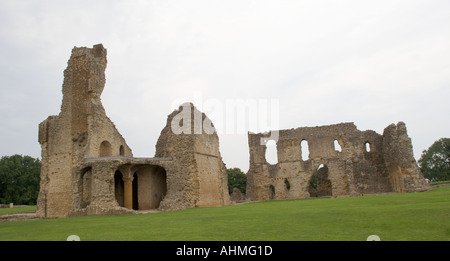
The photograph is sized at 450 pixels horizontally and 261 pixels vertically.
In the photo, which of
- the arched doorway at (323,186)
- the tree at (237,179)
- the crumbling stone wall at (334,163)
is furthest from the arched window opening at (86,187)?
the tree at (237,179)

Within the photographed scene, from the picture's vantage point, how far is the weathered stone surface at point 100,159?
2316cm

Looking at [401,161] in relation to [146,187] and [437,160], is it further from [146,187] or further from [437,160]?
[437,160]

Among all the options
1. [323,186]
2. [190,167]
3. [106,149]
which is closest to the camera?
[190,167]

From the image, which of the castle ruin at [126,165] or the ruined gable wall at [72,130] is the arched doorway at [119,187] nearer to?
the castle ruin at [126,165]

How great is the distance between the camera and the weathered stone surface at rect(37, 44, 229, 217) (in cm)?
2316

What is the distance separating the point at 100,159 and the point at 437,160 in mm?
51064

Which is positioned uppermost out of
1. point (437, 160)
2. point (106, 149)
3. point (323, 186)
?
point (106, 149)

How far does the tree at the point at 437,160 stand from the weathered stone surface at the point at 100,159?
132 ft

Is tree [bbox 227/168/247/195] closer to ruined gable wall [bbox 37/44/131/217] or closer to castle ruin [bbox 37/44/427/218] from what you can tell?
castle ruin [bbox 37/44/427/218]

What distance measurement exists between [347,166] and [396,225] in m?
25.4

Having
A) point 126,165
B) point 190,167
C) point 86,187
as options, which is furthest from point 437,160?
point 86,187

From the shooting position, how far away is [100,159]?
21.8 meters

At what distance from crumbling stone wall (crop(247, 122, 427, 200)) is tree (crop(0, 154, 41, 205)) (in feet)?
108
